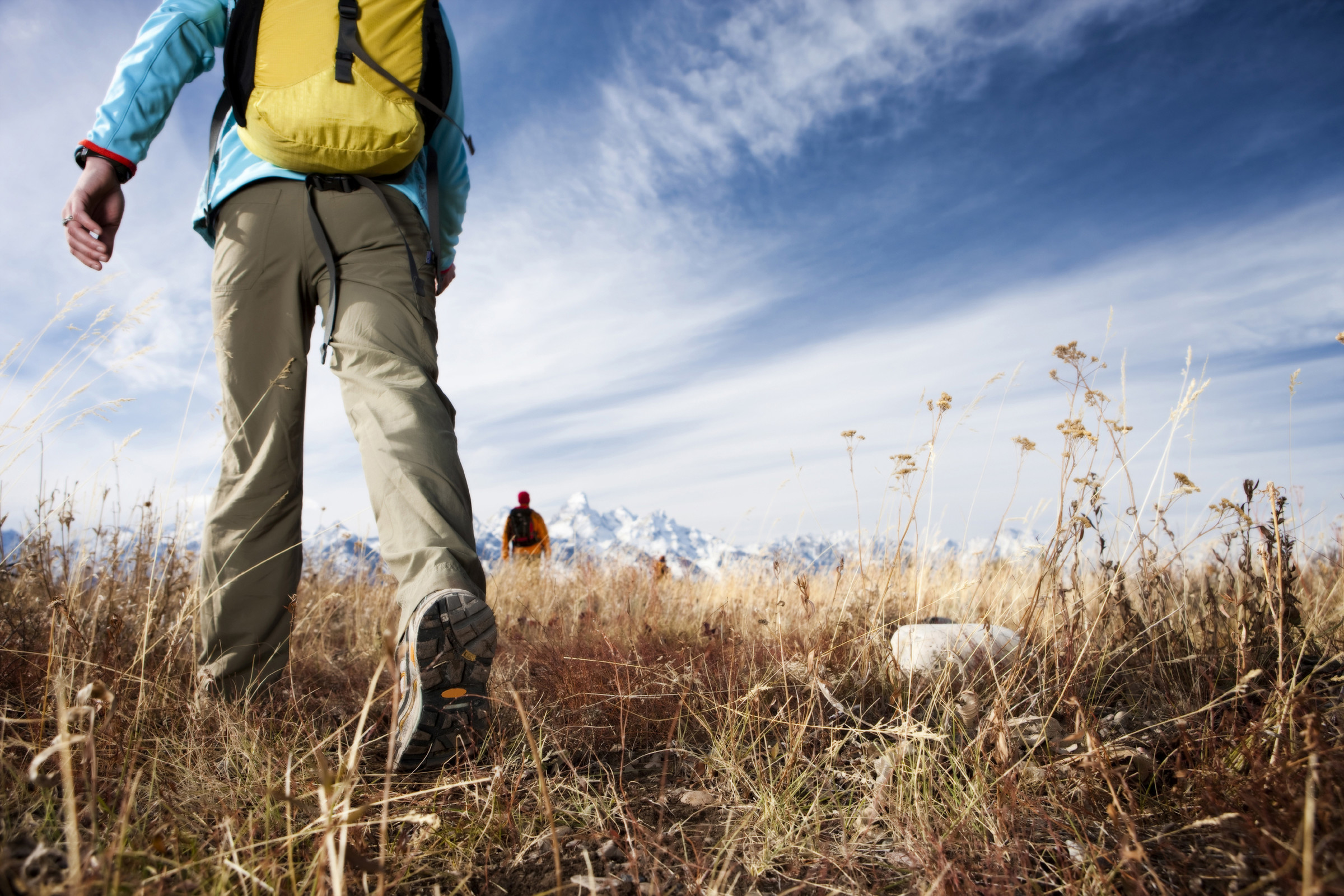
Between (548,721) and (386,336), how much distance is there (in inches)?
44.1

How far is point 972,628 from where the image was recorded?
221 centimetres

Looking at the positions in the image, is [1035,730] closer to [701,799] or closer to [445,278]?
[701,799]

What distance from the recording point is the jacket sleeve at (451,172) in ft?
6.64

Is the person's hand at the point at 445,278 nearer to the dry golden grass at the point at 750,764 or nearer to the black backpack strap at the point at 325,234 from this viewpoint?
the black backpack strap at the point at 325,234

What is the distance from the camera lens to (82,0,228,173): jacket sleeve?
173 cm

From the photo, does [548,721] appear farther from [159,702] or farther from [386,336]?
[386,336]

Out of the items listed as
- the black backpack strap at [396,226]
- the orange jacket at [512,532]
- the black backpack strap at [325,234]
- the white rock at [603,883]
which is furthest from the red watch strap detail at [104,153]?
the orange jacket at [512,532]

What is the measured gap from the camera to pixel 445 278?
2.34 meters

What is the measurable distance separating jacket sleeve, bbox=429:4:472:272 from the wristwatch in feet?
2.61

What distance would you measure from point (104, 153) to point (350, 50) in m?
0.70

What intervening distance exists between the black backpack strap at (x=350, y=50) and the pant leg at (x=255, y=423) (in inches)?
13.0

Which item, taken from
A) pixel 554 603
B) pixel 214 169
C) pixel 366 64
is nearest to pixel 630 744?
pixel 366 64

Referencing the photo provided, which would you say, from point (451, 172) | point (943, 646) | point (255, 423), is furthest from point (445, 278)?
point (943, 646)

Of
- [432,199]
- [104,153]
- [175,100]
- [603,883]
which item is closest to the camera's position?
[603,883]
